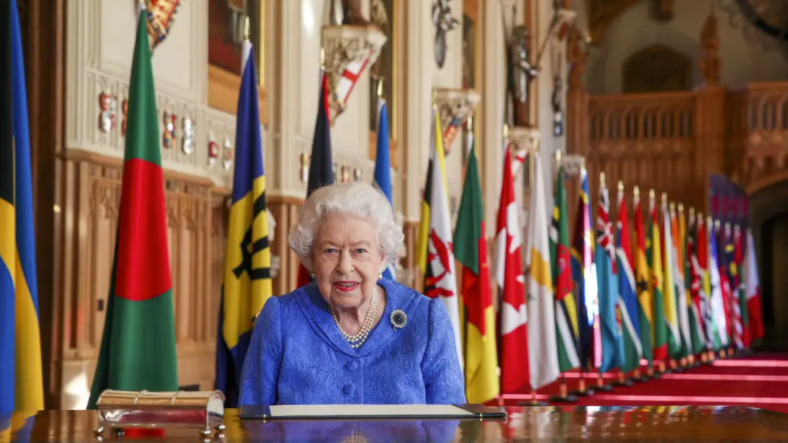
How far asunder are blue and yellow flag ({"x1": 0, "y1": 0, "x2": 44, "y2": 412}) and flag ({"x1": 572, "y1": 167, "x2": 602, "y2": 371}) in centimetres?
826

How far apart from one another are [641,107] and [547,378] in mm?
13546

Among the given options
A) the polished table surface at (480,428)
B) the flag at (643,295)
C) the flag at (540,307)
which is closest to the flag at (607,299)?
the flag at (643,295)

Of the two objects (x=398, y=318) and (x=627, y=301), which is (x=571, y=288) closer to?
(x=627, y=301)

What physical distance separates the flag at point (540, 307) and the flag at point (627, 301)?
313 centimetres

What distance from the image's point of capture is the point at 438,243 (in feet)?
26.7

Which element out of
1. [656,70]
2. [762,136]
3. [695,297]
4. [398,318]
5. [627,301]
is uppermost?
[656,70]

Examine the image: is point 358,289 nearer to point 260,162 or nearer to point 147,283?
point 147,283

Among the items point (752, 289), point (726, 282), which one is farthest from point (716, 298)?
point (752, 289)

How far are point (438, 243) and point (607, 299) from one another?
5.02 meters

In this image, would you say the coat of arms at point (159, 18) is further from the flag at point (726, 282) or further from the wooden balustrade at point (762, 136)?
the wooden balustrade at point (762, 136)

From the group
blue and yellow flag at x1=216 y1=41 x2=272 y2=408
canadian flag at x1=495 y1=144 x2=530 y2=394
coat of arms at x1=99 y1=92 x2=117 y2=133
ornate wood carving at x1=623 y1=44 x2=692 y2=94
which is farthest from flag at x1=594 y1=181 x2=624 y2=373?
ornate wood carving at x1=623 y1=44 x2=692 y2=94

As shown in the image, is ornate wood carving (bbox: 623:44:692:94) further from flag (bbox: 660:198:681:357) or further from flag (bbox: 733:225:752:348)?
flag (bbox: 660:198:681:357)

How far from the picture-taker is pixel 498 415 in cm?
249

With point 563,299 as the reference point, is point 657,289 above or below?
above
